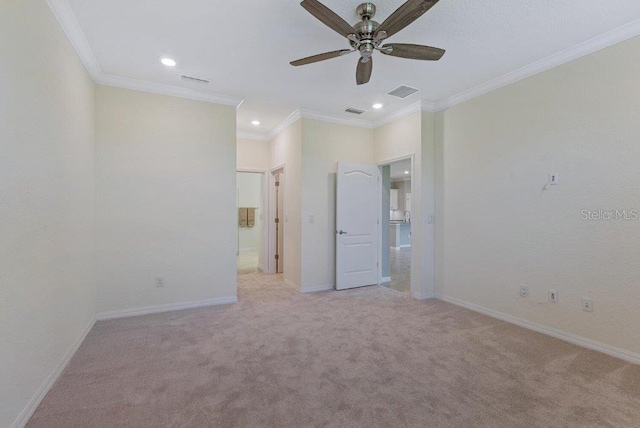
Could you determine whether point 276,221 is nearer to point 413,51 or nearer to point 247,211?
point 247,211

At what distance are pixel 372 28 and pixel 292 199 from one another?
3.07 m

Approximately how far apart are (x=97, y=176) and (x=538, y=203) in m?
4.80

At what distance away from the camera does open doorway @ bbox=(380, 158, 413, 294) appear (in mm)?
5250

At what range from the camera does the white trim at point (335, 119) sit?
459 cm

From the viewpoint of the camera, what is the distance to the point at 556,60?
293 centimetres

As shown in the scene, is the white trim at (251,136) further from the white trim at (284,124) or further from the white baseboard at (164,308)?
the white baseboard at (164,308)

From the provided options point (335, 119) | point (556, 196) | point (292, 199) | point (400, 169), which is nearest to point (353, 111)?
point (335, 119)

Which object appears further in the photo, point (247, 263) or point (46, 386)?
point (247, 263)

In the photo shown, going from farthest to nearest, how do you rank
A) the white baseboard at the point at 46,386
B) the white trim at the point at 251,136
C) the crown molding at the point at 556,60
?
the white trim at the point at 251,136 < the crown molding at the point at 556,60 < the white baseboard at the point at 46,386

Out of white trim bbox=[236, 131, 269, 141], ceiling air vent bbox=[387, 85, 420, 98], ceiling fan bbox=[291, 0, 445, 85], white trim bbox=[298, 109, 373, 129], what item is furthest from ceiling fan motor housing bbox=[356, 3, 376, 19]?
white trim bbox=[236, 131, 269, 141]

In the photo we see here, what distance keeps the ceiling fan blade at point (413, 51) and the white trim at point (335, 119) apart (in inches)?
93.1

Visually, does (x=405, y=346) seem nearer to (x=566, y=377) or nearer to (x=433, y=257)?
(x=566, y=377)

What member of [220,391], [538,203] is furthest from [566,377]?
[220,391]

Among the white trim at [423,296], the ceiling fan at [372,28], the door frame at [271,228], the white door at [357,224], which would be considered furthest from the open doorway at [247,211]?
the ceiling fan at [372,28]
